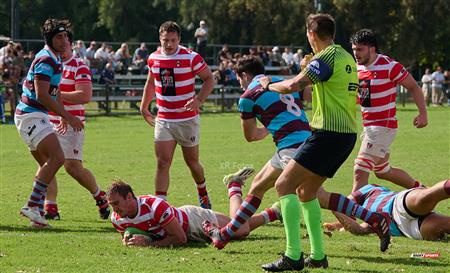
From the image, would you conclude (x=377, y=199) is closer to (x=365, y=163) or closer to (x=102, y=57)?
(x=365, y=163)

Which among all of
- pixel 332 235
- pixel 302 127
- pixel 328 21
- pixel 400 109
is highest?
pixel 328 21

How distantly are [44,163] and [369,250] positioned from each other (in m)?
3.87

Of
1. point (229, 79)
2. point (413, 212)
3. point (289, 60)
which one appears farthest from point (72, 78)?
point (289, 60)

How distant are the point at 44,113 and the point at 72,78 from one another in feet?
3.66

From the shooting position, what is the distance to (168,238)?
9.14 metres

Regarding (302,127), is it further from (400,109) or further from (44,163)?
(400,109)

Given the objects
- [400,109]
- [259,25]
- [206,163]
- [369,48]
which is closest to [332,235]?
[369,48]

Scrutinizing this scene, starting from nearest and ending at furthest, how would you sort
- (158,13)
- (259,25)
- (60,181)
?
(60,181), (259,25), (158,13)

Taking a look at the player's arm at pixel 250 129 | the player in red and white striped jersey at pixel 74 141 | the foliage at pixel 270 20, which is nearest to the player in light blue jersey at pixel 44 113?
the player in red and white striped jersey at pixel 74 141

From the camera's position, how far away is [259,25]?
58562 millimetres

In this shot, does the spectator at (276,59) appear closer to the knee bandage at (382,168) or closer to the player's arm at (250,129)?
the knee bandage at (382,168)

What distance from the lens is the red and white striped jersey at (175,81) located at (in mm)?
11375

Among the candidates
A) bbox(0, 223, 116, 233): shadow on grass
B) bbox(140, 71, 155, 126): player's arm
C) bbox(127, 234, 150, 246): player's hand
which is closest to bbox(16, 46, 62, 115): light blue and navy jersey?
bbox(0, 223, 116, 233): shadow on grass

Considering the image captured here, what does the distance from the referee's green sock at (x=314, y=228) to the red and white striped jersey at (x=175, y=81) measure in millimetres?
3620
